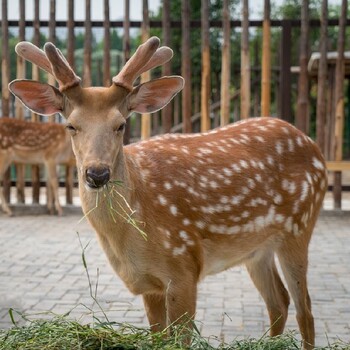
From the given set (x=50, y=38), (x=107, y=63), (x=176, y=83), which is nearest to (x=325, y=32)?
(x=107, y=63)

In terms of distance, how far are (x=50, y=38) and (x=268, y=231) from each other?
641cm

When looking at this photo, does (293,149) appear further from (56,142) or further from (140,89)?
(56,142)

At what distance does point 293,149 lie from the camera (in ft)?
14.1

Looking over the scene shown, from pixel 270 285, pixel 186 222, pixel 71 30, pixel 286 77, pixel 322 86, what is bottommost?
pixel 270 285

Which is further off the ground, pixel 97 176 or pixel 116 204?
pixel 97 176

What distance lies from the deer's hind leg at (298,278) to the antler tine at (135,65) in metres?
1.31

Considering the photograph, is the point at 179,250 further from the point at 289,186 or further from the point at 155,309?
the point at 289,186

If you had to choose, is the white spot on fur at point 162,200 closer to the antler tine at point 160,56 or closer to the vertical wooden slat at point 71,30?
the antler tine at point 160,56

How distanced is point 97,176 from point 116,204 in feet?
1.52

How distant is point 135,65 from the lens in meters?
3.51

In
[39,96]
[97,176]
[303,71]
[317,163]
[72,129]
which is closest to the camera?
[97,176]

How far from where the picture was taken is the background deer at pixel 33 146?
9703 mm

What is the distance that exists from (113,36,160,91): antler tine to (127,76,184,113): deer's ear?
0.09 m

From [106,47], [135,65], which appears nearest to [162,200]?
[135,65]
